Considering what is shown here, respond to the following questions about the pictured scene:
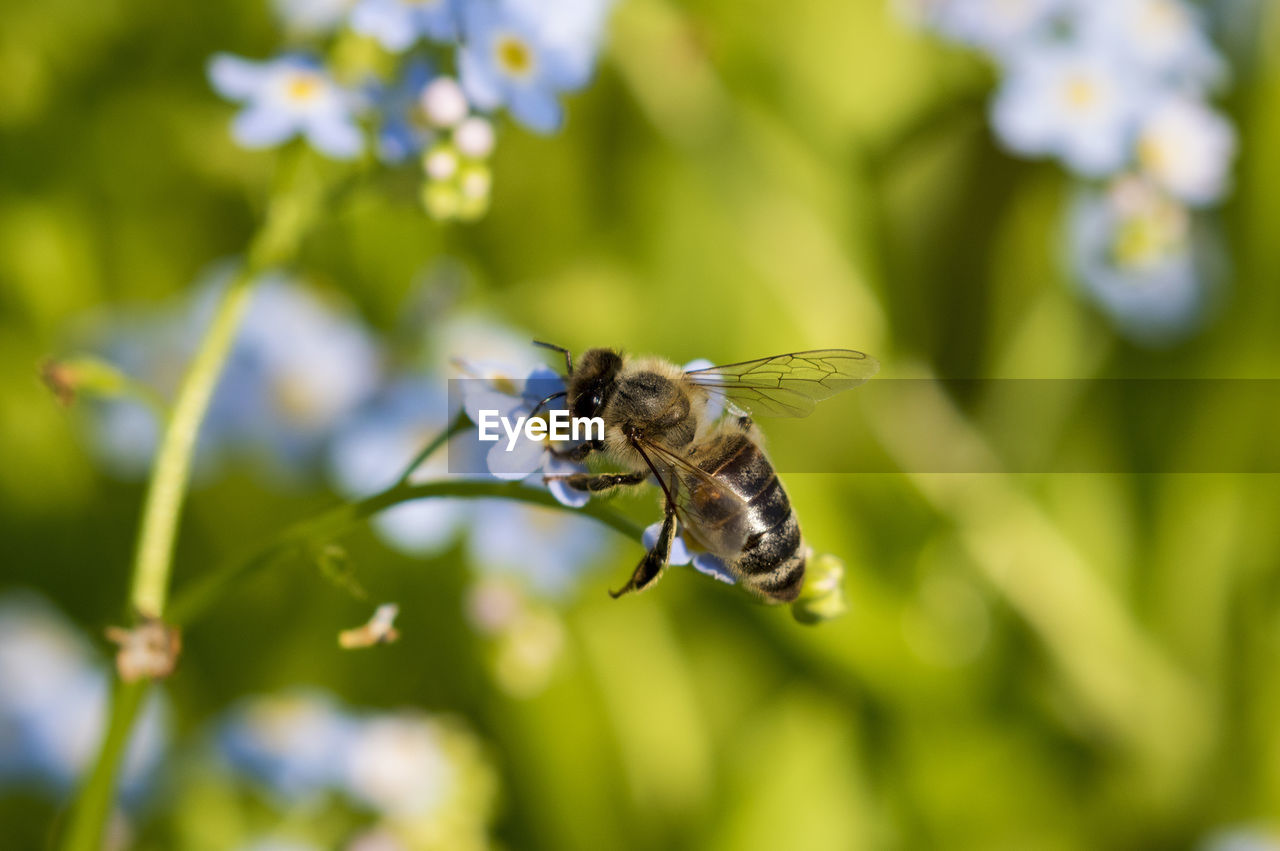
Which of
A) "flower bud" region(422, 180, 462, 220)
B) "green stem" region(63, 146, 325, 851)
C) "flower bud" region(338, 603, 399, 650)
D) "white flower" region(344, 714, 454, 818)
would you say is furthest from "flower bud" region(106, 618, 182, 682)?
"white flower" region(344, 714, 454, 818)

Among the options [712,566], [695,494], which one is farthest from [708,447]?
[712,566]

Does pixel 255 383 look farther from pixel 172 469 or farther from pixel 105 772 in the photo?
pixel 105 772

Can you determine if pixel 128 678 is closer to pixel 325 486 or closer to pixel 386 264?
pixel 325 486

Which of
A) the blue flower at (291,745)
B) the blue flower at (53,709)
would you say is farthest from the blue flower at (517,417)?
the blue flower at (53,709)

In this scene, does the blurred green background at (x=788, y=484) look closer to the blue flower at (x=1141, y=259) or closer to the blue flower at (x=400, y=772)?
the blue flower at (x=1141, y=259)

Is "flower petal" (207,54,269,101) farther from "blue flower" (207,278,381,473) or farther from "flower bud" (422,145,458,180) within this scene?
"blue flower" (207,278,381,473)

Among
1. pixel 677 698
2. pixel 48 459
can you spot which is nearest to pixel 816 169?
pixel 677 698
